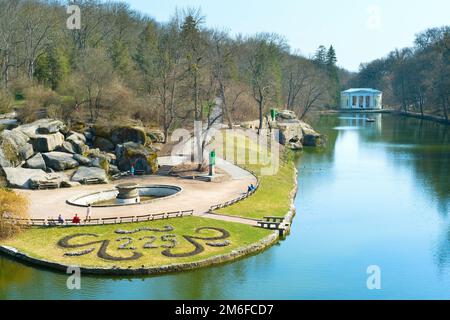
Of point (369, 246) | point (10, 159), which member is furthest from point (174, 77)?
point (369, 246)

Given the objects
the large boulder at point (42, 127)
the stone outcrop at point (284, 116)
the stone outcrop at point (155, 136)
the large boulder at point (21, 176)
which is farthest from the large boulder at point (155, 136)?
the stone outcrop at point (284, 116)

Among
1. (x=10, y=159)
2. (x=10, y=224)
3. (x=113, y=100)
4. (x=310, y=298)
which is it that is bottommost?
(x=310, y=298)

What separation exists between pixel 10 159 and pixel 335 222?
27.4 meters

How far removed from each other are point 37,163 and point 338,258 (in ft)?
91.2

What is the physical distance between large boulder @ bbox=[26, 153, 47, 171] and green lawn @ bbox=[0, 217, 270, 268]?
14.8 metres

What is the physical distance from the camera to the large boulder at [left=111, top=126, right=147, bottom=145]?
173 ft

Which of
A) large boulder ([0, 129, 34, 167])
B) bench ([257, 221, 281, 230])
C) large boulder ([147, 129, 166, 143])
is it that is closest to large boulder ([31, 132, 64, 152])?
large boulder ([0, 129, 34, 167])

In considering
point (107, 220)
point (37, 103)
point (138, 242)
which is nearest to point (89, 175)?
point (107, 220)

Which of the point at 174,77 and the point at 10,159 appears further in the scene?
the point at 174,77

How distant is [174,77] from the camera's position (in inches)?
2190

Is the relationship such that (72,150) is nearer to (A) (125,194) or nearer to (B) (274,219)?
(A) (125,194)

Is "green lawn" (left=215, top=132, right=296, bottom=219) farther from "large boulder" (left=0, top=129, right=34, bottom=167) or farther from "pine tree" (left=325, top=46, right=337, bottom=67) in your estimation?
"pine tree" (left=325, top=46, right=337, bottom=67)

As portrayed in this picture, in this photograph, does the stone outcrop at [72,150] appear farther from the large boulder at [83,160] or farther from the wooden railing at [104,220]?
the wooden railing at [104,220]
